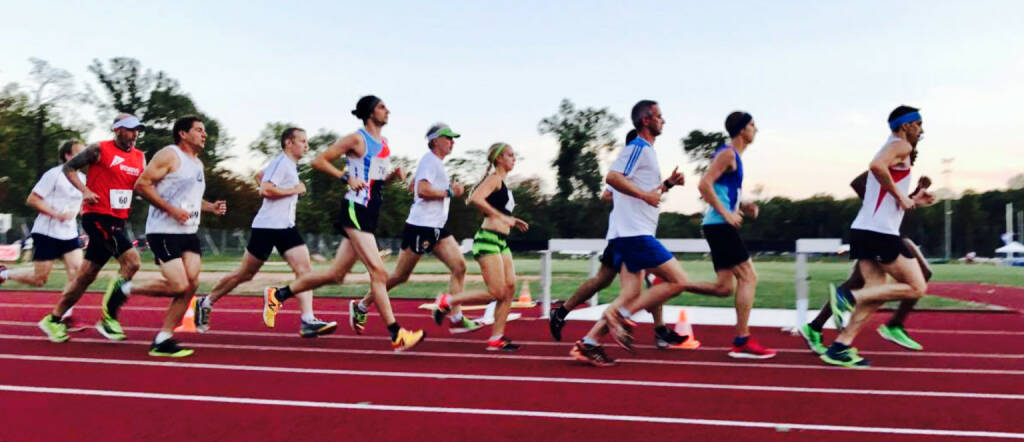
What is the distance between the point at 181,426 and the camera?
4.45m

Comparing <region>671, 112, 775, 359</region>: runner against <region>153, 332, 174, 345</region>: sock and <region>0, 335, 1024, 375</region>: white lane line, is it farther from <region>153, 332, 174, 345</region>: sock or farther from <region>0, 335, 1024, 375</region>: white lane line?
<region>153, 332, 174, 345</region>: sock

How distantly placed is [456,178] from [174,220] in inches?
2355

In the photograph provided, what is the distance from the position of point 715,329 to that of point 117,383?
19.3ft

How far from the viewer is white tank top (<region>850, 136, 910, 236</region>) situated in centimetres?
658

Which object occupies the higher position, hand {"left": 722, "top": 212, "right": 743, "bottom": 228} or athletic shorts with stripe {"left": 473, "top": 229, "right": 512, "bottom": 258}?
hand {"left": 722, "top": 212, "right": 743, "bottom": 228}

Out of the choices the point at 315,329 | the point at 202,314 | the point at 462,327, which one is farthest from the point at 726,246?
the point at 202,314

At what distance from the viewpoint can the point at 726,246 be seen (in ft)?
22.5

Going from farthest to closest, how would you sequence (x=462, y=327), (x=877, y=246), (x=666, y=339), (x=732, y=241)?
(x=462, y=327) < (x=666, y=339) < (x=732, y=241) < (x=877, y=246)

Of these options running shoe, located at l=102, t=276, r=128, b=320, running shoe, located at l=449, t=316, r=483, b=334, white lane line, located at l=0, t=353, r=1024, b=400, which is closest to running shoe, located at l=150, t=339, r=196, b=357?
white lane line, located at l=0, t=353, r=1024, b=400

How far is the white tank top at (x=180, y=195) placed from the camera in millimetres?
7086

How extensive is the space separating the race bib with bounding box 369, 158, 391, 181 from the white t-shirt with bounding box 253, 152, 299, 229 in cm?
123

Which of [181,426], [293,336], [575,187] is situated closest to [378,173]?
[293,336]

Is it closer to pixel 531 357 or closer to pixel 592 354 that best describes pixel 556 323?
pixel 531 357

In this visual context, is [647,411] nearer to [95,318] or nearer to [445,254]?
[445,254]
